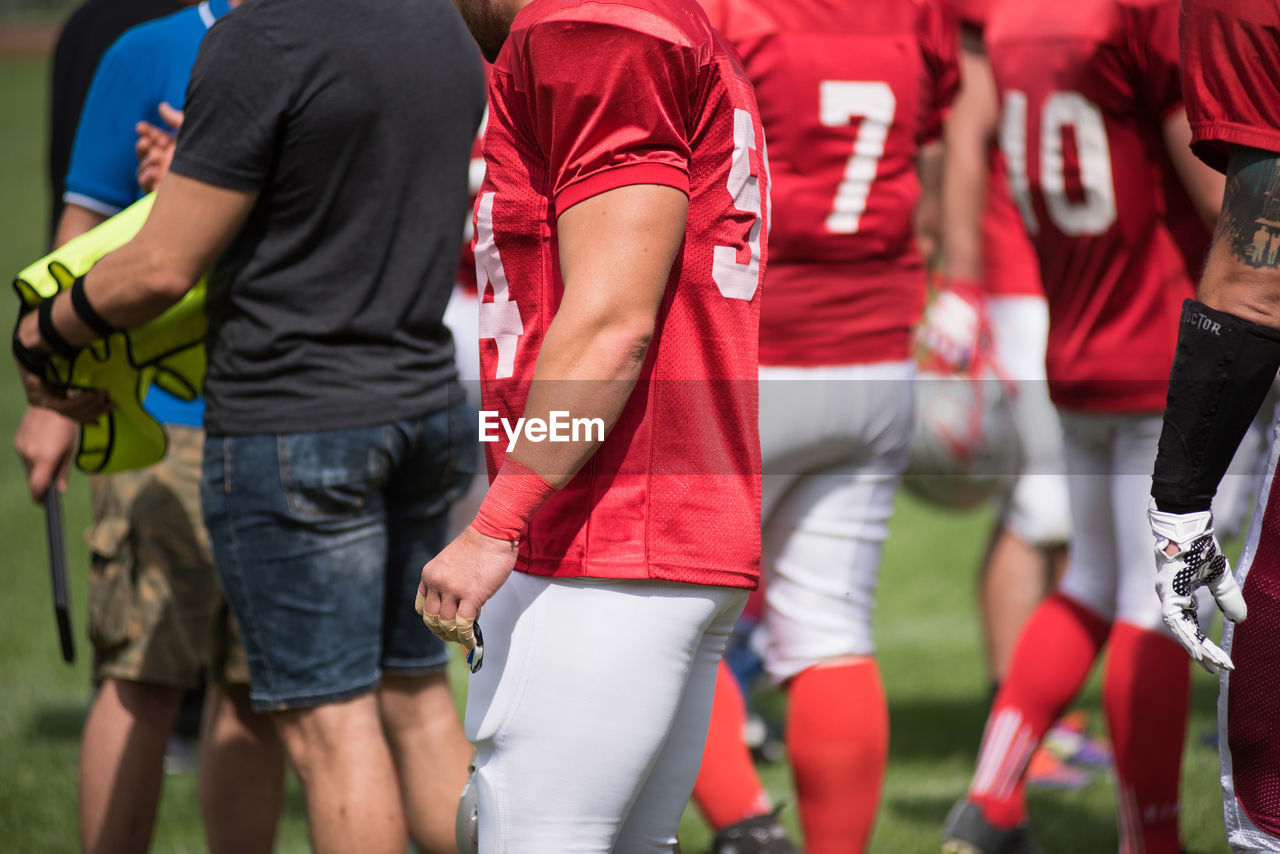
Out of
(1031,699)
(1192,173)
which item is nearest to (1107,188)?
(1192,173)

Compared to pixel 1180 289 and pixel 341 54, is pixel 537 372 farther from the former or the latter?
pixel 1180 289

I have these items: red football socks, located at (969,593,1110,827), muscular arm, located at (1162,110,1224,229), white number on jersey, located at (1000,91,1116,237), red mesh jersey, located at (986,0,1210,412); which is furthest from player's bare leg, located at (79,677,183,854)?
muscular arm, located at (1162,110,1224,229)

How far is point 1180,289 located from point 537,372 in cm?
195

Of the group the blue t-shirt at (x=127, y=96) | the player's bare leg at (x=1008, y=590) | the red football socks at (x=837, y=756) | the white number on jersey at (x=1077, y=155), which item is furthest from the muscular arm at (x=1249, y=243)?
the player's bare leg at (x=1008, y=590)

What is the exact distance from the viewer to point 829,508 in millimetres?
3078

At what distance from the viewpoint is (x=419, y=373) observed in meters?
Result: 2.65

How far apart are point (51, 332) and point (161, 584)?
2.30 ft

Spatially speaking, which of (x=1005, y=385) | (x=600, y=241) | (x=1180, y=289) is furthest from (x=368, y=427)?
(x=1005, y=385)

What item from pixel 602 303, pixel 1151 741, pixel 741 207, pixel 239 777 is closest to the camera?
pixel 602 303

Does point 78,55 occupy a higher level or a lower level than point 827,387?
higher

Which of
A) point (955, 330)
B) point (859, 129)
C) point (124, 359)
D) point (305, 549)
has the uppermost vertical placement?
point (859, 129)

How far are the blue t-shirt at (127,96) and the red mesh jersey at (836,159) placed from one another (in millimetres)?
1126

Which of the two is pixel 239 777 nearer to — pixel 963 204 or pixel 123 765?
pixel 123 765

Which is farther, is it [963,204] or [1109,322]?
[963,204]
